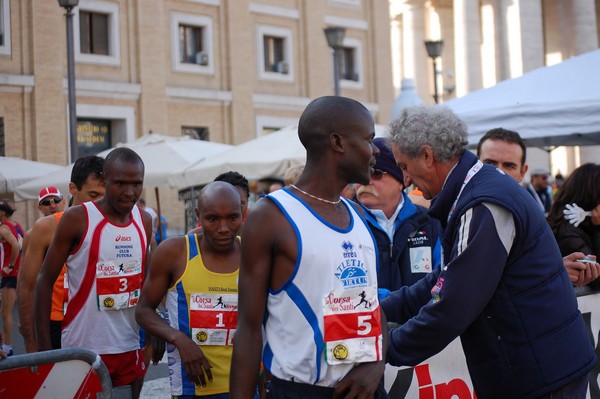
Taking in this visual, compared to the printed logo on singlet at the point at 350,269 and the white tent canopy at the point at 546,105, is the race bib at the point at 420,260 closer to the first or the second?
the printed logo on singlet at the point at 350,269

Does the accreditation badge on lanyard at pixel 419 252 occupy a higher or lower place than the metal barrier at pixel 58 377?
higher

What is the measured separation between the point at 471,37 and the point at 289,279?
44380 mm

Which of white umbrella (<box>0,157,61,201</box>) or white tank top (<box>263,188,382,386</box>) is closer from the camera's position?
white tank top (<box>263,188,382,386</box>)

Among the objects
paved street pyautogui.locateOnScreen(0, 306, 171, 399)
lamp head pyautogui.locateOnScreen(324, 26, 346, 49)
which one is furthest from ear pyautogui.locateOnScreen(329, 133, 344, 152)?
lamp head pyautogui.locateOnScreen(324, 26, 346, 49)

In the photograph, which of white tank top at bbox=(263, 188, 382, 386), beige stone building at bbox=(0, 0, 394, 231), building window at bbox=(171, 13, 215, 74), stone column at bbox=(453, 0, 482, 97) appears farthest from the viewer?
stone column at bbox=(453, 0, 482, 97)

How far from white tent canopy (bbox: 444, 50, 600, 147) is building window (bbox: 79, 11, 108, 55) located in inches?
790

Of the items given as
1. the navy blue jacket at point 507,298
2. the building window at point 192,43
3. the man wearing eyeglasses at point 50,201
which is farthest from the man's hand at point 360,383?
the building window at point 192,43

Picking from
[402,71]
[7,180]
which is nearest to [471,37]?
[402,71]

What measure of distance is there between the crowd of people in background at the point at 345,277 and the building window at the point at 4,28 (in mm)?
21756

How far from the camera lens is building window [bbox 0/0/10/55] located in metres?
25.5

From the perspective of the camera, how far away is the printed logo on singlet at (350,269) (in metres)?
3.18

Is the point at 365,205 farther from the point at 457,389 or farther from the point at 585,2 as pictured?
the point at 585,2

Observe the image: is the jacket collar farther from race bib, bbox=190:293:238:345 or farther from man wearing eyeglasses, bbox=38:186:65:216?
man wearing eyeglasses, bbox=38:186:65:216

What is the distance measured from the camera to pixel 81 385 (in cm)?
420
